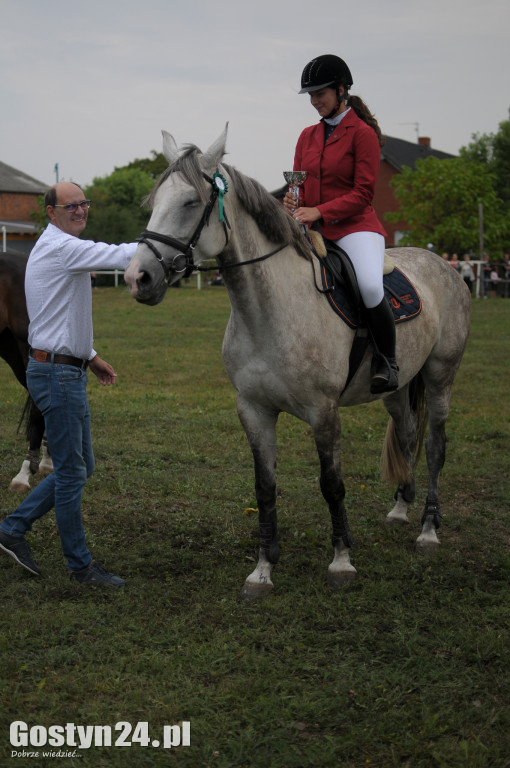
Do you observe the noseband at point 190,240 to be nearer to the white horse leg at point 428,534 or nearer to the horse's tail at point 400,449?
the horse's tail at point 400,449

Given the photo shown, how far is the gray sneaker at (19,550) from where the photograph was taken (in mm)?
4676

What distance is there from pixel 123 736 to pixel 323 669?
1.04 metres

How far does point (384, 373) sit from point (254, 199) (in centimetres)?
143

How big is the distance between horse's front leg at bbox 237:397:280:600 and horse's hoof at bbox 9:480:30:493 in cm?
266

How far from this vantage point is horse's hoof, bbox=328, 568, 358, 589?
A: 465cm

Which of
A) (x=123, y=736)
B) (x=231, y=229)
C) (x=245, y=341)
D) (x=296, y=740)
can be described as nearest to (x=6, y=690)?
(x=123, y=736)

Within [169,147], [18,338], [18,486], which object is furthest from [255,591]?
[18,338]

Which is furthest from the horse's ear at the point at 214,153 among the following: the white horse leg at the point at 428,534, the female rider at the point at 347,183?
the white horse leg at the point at 428,534

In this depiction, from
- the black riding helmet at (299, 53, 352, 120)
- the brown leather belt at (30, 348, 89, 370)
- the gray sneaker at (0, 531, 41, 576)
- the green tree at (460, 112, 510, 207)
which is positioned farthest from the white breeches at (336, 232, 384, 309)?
the green tree at (460, 112, 510, 207)

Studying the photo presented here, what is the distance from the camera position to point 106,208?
157 feet

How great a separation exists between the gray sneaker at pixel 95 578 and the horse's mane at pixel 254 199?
225 cm

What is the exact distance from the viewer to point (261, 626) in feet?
13.4

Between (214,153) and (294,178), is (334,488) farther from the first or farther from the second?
(214,153)

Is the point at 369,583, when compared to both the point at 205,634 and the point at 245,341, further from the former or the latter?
the point at 245,341
